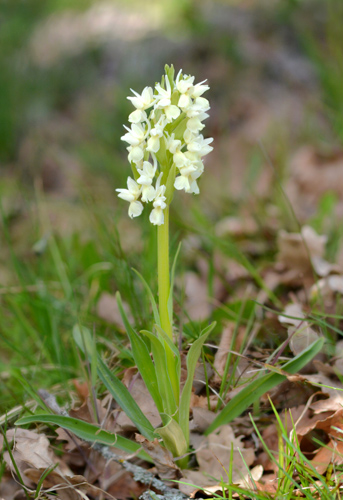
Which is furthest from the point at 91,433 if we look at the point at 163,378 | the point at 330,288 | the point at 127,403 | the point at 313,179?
the point at 313,179

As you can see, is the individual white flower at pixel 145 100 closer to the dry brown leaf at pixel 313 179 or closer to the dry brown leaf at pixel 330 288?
the dry brown leaf at pixel 330 288

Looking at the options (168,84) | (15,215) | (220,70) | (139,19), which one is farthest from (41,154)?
(168,84)

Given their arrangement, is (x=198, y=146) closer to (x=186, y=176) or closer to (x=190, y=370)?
(x=186, y=176)

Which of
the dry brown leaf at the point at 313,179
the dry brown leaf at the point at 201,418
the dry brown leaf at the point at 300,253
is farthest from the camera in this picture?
the dry brown leaf at the point at 313,179

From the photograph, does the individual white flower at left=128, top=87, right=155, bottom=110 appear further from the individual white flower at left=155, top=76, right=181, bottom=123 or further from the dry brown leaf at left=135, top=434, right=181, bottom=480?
the dry brown leaf at left=135, top=434, right=181, bottom=480

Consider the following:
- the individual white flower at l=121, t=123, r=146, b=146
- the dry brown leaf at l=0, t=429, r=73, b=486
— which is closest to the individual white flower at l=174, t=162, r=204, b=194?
the individual white flower at l=121, t=123, r=146, b=146

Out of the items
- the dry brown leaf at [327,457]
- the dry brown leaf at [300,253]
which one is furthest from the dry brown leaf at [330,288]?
the dry brown leaf at [327,457]

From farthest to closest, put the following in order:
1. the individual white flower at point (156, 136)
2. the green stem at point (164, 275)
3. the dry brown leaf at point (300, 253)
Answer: the dry brown leaf at point (300, 253) < the green stem at point (164, 275) < the individual white flower at point (156, 136)

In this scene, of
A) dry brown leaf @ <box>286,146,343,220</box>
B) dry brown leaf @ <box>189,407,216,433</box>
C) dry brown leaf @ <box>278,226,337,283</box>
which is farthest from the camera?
dry brown leaf @ <box>286,146,343,220</box>
